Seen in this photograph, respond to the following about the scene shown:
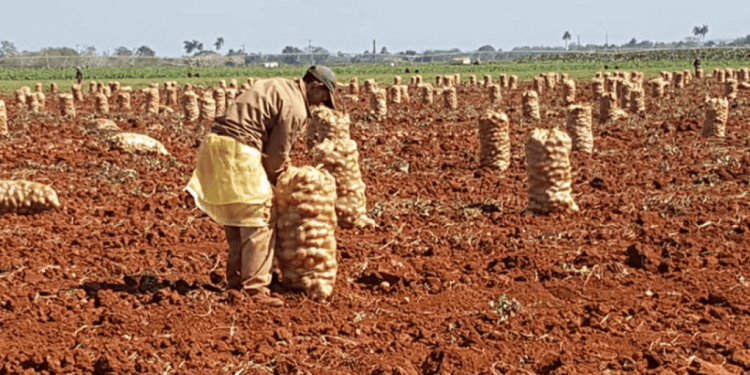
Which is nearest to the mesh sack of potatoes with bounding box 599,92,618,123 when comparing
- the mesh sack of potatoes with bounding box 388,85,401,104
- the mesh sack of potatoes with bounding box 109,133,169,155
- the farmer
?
the mesh sack of potatoes with bounding box 109,133,169,155

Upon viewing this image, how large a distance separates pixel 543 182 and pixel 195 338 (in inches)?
178

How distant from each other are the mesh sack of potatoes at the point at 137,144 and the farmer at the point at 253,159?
8.29 metres

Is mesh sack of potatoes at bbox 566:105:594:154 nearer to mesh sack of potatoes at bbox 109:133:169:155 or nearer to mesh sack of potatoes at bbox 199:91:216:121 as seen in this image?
mesh sack of potatoes at bbox 109:133:169:155

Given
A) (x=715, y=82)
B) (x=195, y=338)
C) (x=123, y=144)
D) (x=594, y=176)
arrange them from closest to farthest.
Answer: (x=195, y=338) → (x=594, y=176) → (x=123, y=144) → (x=715, y=82)

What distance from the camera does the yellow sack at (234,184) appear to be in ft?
20.6

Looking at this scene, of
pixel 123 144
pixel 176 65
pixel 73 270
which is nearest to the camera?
pixel 73 270

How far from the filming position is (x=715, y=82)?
33625mm

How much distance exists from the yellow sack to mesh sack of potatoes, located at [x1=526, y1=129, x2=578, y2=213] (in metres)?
3.59

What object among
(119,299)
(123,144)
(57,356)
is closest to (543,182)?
(119,299)

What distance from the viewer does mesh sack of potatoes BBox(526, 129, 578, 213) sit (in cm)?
912

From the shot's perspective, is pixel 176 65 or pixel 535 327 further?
pixel 176 65

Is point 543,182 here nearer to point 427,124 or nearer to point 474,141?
point 474,141

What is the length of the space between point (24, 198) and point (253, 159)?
4.50m

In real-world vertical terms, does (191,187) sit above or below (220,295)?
above
